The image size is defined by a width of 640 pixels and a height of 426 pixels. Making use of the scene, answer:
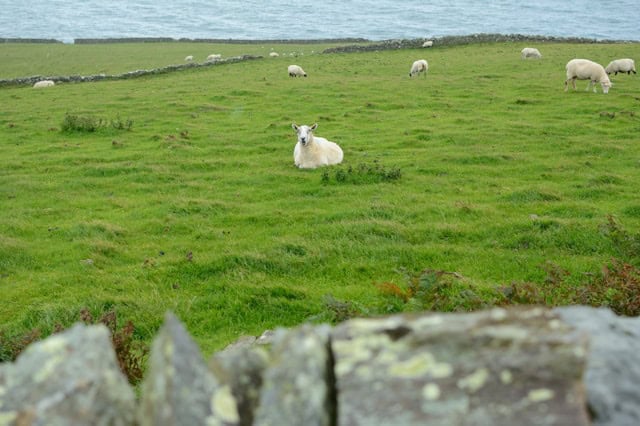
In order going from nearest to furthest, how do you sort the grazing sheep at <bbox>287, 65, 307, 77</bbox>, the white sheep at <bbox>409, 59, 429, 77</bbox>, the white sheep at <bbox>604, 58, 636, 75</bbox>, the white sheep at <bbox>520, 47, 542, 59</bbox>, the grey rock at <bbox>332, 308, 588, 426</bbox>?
the grey rock at <bbox>332, 308, 588, 426</bbox> < the white sheep at <bbox>604, 58, 636, 75</bbox> < the white sheep at <bbox>409, 59, 429, 77</bbox> < the grazing sheep at <bbox>287, 65, 307, 77</bbox> < the white sheep at <bbox>520, 47, 542, 59</bbox>

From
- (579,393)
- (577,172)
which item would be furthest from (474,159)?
(579,393)

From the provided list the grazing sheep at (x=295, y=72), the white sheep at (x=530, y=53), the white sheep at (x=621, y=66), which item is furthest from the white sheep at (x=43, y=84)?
the white sheep at (x=621, y=66)

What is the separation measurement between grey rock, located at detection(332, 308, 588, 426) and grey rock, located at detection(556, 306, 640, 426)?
0.30 m

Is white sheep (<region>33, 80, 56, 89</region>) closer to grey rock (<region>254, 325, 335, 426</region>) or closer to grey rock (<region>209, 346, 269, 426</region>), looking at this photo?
grey rock (<region>209, 346, 269, 426</region>)

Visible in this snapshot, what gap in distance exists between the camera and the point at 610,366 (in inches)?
111

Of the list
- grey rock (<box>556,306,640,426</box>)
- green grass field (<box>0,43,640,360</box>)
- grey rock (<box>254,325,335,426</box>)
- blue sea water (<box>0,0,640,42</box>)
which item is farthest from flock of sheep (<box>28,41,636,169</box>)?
blue sea water (<box>0,0,640,42</box>)

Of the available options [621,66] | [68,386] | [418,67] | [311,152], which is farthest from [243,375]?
[621,66]

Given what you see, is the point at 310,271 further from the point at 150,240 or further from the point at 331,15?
the point at 331,15

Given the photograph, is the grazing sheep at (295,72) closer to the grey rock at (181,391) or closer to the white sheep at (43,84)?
the white sheep at (43,84)

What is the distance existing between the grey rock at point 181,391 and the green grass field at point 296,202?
4.70m

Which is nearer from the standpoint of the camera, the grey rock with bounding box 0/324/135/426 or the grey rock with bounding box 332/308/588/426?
the grey rock with bounding box 332/308/588/426

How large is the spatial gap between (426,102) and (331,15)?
336 ft

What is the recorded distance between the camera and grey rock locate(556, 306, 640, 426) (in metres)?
2.61

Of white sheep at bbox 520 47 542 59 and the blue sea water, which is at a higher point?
the blue sea water
